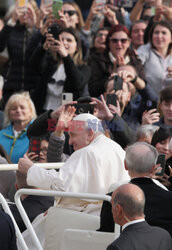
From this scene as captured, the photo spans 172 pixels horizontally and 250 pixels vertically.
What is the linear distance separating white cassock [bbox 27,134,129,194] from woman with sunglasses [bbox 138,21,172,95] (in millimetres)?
3352

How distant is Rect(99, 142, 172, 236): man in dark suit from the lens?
5125 mm

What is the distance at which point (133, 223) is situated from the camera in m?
4.47

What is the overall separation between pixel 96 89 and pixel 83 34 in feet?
5.52

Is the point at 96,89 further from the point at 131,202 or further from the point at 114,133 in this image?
the point at 131,202

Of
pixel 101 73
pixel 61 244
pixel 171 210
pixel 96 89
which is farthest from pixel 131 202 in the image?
pixel 101 73

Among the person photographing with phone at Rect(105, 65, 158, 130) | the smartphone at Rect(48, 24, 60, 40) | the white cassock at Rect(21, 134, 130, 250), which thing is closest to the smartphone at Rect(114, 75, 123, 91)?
the person photographing with phone at Rect(105, 65, 158, 130)

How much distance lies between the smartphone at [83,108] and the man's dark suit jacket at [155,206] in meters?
2.19

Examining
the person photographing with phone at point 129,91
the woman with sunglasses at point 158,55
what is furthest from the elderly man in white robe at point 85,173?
the woman with sunglasses at point 158,55

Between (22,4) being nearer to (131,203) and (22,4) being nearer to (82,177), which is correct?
(82,177)

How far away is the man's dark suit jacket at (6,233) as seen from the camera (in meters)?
4.88

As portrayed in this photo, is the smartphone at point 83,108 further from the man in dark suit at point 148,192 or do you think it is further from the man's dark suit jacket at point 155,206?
the man's dark suit jacket at point 155,206

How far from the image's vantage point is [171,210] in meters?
5.15

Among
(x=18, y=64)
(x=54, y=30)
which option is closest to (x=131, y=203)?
(x=54, y=30)

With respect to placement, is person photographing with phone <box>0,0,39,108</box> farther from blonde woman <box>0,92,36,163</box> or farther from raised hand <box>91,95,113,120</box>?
raised hand <box>91,95,113,120</box>
